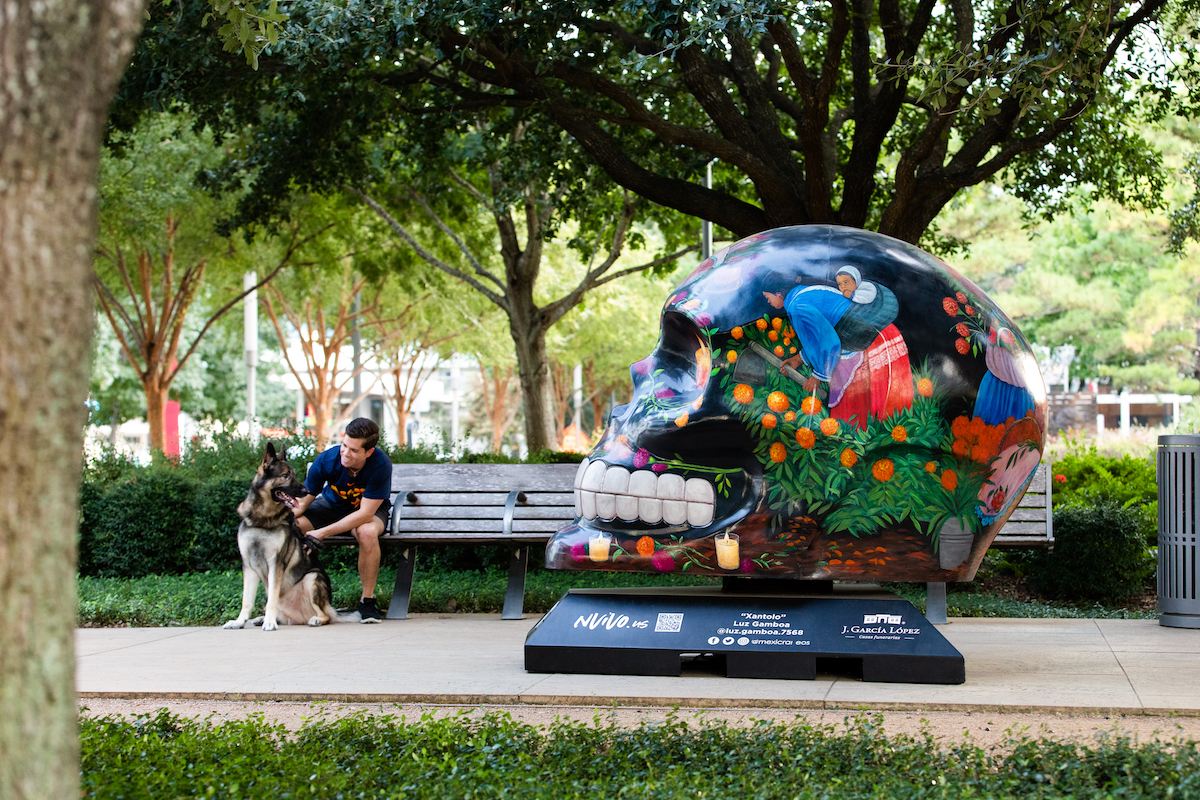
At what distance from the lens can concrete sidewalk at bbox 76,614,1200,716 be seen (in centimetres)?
537

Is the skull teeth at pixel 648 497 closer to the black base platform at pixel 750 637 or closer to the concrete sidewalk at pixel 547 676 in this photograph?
the black base platform at pixel 750 637

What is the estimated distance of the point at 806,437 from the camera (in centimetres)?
586

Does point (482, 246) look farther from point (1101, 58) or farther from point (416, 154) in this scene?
point (1101, 58)

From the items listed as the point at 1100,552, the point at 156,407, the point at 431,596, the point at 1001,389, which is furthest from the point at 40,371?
the point at 156,407

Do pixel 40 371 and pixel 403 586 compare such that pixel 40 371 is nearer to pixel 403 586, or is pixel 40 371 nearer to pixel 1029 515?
pixel 403 586

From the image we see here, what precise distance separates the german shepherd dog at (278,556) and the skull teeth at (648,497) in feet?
9.14

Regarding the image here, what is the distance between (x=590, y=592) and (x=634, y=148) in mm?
8034

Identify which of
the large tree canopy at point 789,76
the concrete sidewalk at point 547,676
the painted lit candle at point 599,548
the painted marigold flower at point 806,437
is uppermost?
the large tree canopy at point 789,76

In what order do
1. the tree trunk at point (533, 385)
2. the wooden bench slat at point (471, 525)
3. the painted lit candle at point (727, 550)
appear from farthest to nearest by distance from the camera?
the tree trunk at point (533, 385), the wooden bench slat at point (471, 525), the painted lit candle at point (727, 550)

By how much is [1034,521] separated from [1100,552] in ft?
3.86

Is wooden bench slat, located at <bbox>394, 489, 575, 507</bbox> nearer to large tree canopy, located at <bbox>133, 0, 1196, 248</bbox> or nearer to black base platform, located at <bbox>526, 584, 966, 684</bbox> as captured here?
black base platform, located at <bbox>526, 584, 966, 684</bbox>

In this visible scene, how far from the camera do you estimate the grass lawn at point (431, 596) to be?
8.60m

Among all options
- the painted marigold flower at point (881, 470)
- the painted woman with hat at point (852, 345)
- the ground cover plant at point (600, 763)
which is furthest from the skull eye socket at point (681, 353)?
the ground cover plant at point (600, 763)

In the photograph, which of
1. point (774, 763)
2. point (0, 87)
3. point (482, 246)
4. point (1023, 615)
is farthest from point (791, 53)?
point (482, 246)
